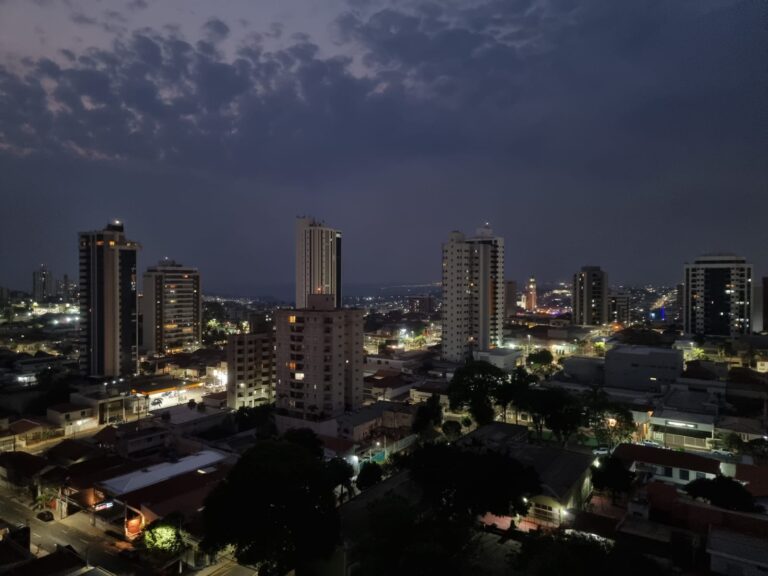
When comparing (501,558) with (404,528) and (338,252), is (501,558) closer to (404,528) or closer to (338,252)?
(404,528)

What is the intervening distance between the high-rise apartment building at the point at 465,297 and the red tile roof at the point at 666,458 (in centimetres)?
1958

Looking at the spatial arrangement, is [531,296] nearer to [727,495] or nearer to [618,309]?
[618,309]

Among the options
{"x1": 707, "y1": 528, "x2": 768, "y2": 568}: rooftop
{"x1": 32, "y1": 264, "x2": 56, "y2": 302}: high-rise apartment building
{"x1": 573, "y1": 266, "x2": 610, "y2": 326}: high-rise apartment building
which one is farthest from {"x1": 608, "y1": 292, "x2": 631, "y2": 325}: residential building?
{"x1": 32, "y1": 264, "x2": 56, "y2": 302}: high-rise apartment building

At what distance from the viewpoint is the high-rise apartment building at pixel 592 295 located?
50719 mm

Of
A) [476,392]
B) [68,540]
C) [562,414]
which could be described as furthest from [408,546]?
[476,392]

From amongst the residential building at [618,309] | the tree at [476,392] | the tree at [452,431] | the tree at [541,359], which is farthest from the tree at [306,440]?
the residential building at [618,309]

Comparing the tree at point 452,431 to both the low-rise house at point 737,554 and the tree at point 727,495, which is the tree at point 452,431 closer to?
the tree at point 727,495

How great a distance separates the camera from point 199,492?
40.5 feet

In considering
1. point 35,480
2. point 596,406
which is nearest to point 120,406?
point 35,480

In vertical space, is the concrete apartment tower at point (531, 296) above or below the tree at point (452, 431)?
above

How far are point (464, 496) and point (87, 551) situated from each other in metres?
8.95

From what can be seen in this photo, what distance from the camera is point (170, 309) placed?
132 feet

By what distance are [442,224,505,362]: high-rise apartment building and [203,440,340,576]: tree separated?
24762mm

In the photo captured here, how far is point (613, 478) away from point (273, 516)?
8.57 m
